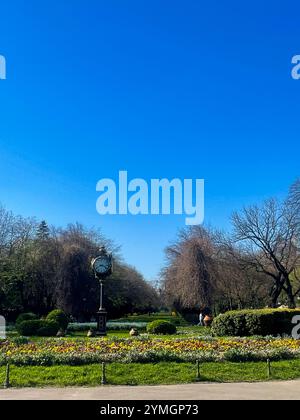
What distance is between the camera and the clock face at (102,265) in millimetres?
30239

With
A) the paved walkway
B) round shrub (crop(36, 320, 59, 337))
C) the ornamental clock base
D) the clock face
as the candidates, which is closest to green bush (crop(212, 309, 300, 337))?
the ornamental clock base

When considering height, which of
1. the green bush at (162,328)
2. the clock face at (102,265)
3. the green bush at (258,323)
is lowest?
the green bush at (162,328)

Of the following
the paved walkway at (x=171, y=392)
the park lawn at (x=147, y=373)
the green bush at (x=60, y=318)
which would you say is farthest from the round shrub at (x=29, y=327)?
the paved walkway at (x=171, y=392)

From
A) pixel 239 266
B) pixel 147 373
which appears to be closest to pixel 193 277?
pixel 239 266

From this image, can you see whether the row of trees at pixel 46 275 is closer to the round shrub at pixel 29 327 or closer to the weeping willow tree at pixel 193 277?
the weeping willow tree at pixel 193 277

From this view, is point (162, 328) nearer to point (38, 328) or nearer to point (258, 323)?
point (258, 323)

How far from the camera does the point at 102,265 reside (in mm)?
30375

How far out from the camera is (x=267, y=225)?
47531 millimetres

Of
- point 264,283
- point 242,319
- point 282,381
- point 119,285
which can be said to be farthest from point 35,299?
point 282,381

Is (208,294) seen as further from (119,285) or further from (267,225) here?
(119,285)

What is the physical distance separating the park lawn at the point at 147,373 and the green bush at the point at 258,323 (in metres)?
9.47
